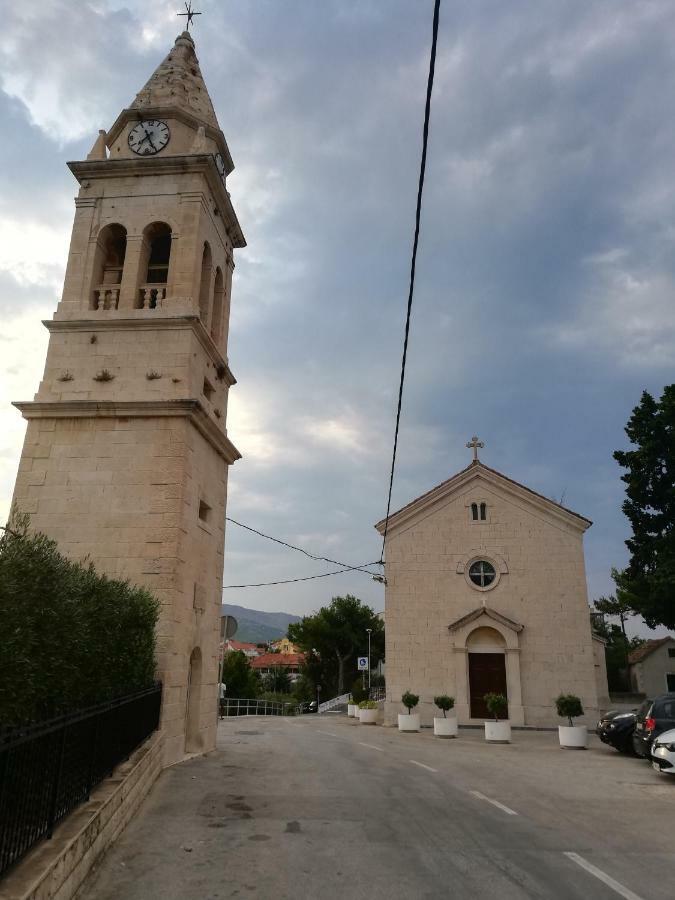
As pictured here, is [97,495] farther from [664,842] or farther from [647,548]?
[647,548]

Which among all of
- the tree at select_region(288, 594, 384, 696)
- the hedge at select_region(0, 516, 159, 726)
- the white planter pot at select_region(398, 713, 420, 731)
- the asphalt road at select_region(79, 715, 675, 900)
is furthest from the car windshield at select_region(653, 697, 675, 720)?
the tree at select_region(288, 594, 384, 696)

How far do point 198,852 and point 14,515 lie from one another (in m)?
4.70

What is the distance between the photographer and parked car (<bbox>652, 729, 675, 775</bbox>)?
11.8 metres

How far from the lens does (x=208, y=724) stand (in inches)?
558

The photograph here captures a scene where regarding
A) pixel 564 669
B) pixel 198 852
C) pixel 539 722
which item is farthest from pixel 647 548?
pixel 198 852

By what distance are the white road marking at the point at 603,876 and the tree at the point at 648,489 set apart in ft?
72.8

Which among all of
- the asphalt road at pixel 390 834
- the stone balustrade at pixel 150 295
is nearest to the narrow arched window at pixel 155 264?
the stone balustrade at pixel 150 295

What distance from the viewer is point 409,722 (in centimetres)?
2338

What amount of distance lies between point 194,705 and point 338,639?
5523 centimetres

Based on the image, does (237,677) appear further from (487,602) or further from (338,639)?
(487,602)

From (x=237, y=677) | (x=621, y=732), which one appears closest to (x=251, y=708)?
(x=237, y=677)

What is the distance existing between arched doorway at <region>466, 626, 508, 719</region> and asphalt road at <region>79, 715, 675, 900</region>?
474 inches

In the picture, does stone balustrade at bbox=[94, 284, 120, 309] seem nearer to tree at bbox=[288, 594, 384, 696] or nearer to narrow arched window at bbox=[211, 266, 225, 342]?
narrow arched window at bbox=[211, 266, 225, 342]

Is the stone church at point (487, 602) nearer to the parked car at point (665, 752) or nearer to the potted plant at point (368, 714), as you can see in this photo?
the potted plant at point (368, 714)
